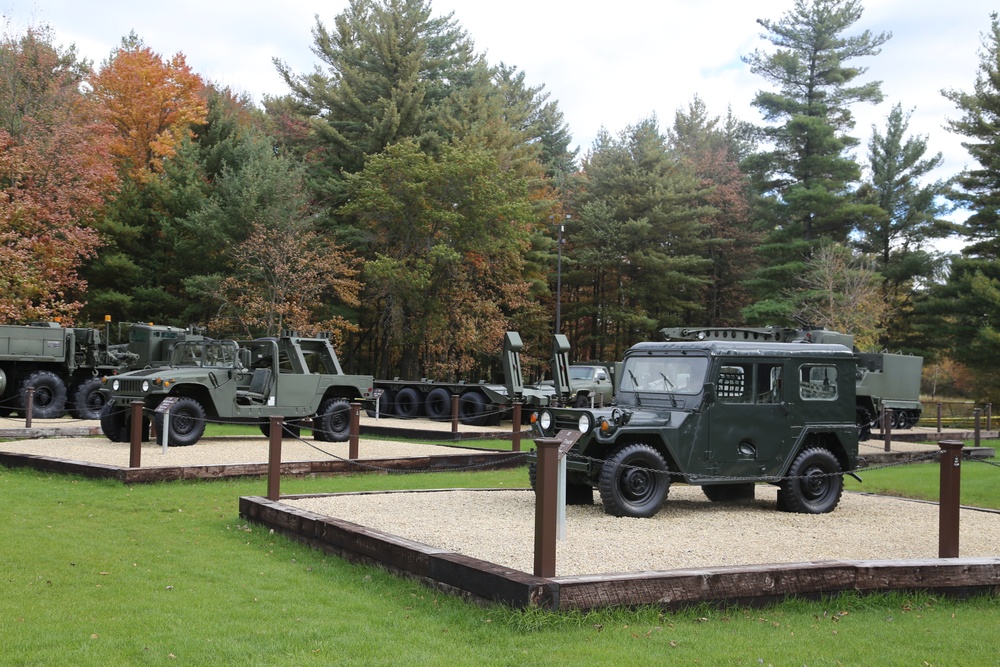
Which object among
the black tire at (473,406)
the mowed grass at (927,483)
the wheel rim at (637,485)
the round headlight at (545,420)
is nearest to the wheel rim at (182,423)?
the round headlight at (545,420)

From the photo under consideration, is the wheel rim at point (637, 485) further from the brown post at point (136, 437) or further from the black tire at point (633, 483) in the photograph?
the brown post at point (136, 437)

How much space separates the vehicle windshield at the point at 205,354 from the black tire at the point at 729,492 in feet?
29.8

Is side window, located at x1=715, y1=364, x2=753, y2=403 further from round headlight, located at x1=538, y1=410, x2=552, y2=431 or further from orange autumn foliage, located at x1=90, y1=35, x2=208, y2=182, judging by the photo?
orange autumn foliage, located at x1=90, y1=35, x2=208, y2=182

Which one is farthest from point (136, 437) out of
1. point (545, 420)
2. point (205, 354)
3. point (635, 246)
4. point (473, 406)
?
point (635, 246)

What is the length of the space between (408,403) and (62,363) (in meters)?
8.51

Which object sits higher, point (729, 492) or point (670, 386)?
point (670, 386)

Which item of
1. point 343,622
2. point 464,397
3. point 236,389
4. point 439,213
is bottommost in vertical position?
point 343,622

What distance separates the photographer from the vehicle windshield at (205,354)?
17047 mm

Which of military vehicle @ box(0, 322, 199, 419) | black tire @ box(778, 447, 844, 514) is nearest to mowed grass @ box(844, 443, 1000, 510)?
black tire @ box(778, 447, 844, 514)

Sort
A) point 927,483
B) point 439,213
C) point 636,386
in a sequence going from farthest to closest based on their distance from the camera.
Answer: point 439,213 → point 927,483 → point 636,386

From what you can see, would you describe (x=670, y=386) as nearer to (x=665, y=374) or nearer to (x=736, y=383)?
(x=665, y=374)

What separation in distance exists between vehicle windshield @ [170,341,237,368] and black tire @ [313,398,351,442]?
1913 millimetres

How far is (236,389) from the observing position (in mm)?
16719

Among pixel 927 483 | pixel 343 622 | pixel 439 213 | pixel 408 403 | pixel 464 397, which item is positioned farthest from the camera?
pixel 439 213
